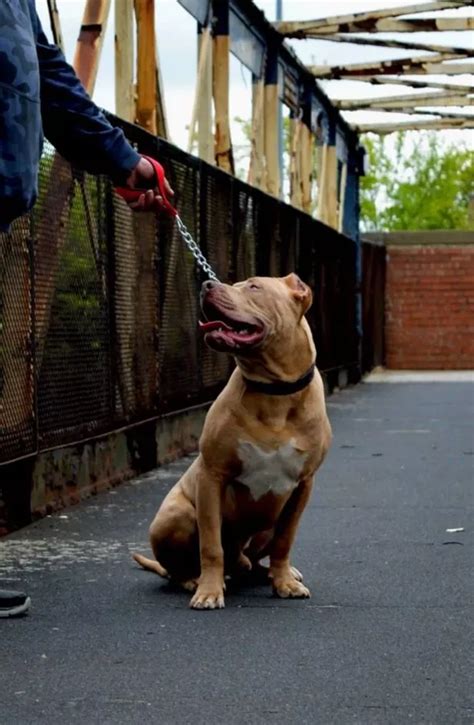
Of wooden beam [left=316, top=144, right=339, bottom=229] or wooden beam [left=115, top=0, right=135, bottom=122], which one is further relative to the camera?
wooden beam [left=316, top=144, right=339, bottom=229]

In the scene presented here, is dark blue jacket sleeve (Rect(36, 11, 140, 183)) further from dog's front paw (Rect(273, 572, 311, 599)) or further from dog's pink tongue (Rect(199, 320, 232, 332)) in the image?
dog's front paw (Rect(273, 572, 311, 599))

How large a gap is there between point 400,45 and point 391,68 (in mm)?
1516

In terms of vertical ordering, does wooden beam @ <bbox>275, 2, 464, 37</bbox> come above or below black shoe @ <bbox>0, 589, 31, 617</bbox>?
above

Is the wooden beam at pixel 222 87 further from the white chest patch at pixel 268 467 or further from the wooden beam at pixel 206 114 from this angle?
the white chest patch at pixel 268 467

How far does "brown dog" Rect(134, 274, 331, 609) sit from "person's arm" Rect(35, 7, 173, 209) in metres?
0.48

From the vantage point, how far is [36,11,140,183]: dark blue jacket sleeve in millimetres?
5277

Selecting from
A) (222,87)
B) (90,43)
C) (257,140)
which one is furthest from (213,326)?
(257,140)

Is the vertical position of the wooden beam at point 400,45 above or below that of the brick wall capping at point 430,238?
above

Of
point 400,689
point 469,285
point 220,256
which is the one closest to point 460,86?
point 469,285

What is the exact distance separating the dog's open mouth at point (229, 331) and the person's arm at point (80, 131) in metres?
0.46

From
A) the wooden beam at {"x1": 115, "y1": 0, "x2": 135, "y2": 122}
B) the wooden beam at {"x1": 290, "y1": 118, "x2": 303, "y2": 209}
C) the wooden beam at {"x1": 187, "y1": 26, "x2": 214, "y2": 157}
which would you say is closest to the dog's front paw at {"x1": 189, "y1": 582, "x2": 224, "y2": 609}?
the wooden beam at {"x1": 115, "y1": 0, "x2": 135, "y2": 122}

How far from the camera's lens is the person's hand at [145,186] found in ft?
18.0

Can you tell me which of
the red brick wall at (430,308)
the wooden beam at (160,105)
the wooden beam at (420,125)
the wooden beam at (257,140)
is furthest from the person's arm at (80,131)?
the red brick wall at (430,308)

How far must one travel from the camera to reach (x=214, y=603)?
563 cm
